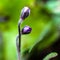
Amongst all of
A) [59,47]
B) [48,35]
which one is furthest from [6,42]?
[59,47]

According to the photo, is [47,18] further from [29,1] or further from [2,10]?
[2,10]

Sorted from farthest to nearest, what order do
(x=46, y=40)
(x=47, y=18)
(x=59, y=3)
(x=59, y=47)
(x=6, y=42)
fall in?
(x=59, y=3) → (x=47, y=18) → (x=6, y=42) → (x=46, y=40) → (x=59, y=47)

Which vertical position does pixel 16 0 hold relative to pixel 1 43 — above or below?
above

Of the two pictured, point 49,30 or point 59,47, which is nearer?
point 59,47

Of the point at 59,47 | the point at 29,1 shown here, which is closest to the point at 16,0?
the point at 29,1

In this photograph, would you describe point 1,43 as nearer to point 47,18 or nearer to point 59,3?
point 47,18

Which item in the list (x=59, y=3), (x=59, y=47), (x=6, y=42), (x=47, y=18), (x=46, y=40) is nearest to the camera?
(x=59, y=47)
